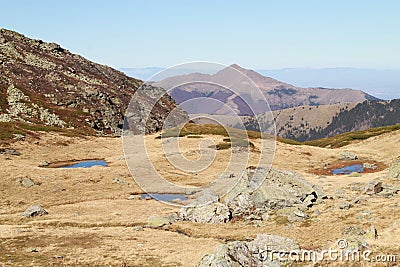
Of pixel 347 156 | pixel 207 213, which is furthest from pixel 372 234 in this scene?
pixel 347 156

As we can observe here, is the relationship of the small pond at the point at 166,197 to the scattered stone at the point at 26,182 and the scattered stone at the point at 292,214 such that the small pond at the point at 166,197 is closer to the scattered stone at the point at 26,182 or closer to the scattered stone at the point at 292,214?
the scattered stone at the point at 292,214

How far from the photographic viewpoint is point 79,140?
3962 inches

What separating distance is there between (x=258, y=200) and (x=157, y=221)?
13.6 metres

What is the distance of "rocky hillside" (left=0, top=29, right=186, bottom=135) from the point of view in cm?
12288

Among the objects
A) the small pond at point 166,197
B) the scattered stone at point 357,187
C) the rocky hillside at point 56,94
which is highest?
the rocky hillside at point 56,94

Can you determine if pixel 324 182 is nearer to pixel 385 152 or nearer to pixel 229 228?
pixel 229 228

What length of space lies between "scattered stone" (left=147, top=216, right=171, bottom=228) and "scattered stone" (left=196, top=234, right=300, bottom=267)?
14027 millimetres

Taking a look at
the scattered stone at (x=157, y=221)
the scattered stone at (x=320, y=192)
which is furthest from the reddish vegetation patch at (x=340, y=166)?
the scattered stone at (x=157, y=221)

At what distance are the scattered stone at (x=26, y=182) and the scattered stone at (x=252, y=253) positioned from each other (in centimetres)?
4058

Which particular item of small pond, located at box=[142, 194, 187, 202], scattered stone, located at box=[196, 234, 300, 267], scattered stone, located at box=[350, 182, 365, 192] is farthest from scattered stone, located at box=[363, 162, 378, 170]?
scattered stone, located at box=[196, 234, 300, 267]

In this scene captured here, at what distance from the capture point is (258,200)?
4472 centimetres

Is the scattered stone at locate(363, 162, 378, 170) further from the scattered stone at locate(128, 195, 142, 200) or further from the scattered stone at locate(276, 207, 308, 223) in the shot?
the scattered stone at locate(128, 195, 142, 200)

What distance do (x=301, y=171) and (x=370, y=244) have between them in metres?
48.0

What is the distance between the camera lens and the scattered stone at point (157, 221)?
40.2m
